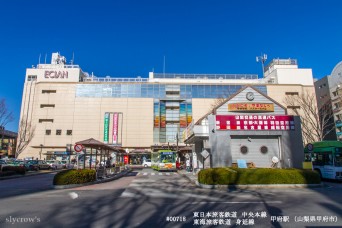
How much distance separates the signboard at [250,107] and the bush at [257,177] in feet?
Result: 27.8

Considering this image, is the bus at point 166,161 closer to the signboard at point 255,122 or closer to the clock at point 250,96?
the signboard at point 255,122

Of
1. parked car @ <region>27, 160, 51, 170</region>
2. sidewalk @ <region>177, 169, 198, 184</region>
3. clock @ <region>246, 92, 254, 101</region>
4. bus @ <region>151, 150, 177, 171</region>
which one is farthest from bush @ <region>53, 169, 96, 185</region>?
parked car @ <region>27, 160, 51, 170</region>

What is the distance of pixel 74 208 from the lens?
986 cm

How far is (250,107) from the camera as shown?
79.8ft

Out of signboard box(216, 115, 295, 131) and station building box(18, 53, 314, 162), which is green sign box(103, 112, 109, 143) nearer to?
station building box(18, 53, 314, 162)

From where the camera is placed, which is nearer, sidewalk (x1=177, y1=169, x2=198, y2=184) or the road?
the road

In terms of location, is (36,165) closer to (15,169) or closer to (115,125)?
(15,169)

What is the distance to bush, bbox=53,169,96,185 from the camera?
16.9 metres

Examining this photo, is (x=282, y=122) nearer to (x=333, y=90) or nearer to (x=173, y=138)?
(x=173, y=138)

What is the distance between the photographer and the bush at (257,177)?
16484mm

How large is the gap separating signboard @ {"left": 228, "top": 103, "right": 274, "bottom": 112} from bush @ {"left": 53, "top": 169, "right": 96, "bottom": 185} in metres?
14.2

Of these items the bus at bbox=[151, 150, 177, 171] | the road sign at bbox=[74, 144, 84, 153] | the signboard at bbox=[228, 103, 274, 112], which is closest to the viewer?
the road sign at bbox=[74, 144, 84, 153]

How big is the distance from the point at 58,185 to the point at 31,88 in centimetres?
6338

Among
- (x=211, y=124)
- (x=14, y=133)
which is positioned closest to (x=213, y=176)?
(x=211, y=124)
